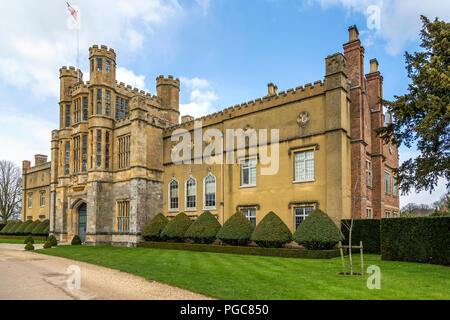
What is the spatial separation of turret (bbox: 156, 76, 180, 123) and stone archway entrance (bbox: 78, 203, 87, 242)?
12.2 m

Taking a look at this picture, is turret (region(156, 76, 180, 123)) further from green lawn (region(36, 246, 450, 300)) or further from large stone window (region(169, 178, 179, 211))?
green lawn (region(36, 246, 450, 300))

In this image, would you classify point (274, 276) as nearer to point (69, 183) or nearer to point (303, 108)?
point (303, 108)

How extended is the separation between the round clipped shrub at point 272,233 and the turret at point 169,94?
60.5ft

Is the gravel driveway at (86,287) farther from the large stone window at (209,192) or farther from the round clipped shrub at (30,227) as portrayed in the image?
the round clipped shrub at (30,227)

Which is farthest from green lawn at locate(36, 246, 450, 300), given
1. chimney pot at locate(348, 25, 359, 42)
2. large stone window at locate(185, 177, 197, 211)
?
chimney pot at locate(348, 25, 359, 42)

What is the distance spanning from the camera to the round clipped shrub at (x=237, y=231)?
20.7 m

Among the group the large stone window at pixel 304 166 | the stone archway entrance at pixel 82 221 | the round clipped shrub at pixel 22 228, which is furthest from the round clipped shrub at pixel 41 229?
the large stone window at pixel 304 166

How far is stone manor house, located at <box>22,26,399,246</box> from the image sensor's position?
66.0 feet

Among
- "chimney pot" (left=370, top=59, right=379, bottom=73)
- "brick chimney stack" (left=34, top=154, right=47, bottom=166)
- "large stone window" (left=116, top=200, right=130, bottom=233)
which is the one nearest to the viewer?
"chimney pot" (left=370, top=59, right=379, bottom=73)

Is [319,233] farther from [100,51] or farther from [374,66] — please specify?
[100,51]

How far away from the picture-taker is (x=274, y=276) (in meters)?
11.2

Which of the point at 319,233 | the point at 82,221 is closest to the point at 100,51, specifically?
the point at 82,221

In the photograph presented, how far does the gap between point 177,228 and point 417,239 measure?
51.1ft

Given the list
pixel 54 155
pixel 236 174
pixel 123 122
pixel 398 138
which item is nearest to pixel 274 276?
pixel 398 138
